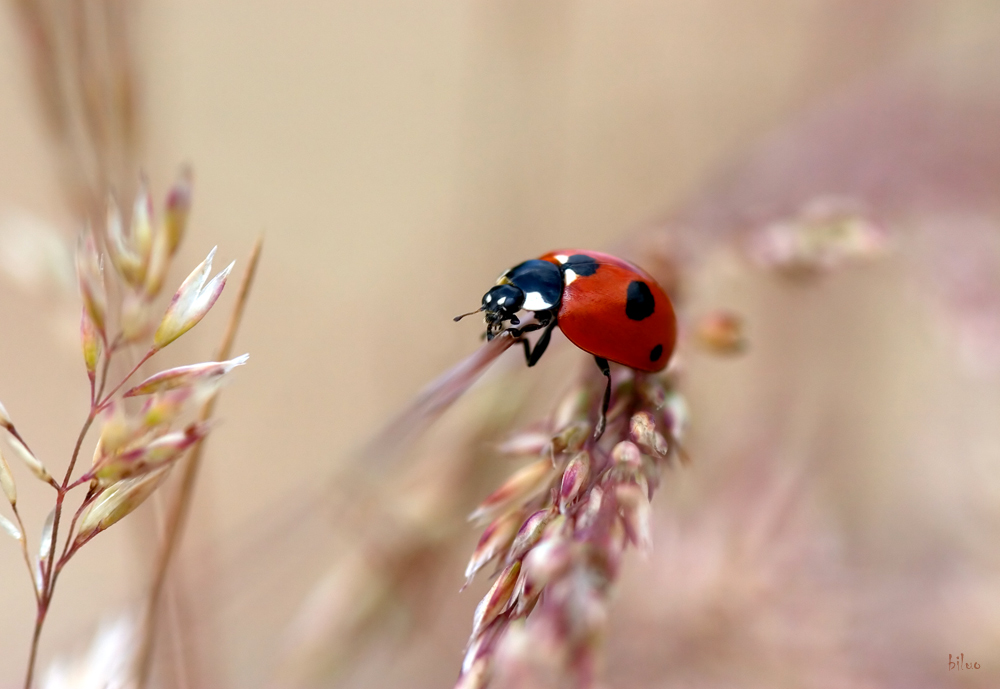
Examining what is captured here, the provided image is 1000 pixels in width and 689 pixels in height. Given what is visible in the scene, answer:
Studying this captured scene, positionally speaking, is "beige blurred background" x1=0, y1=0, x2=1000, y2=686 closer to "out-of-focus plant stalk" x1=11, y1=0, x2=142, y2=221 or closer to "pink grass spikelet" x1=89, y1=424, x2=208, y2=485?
"out-of-focus plant stalk" x1=11, y1=0, x2=142, y2=221

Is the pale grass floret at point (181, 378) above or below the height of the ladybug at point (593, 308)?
above

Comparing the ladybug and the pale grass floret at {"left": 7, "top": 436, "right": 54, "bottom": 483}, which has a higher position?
the pale grass floret at {"left": 7, "top": 436, "right": 54, "bottom": 483}

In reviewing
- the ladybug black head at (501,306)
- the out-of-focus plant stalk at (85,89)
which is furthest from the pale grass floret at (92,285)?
the ladybug black head at (501,306)

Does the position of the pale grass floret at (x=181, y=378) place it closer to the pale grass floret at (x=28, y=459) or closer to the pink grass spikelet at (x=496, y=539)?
the pale grass floret at (x=28, y=459)

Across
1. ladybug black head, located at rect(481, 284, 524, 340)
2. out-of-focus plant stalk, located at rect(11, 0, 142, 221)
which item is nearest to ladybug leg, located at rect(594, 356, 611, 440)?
ladybug black head, located at rect(481, 284, 524, 340)

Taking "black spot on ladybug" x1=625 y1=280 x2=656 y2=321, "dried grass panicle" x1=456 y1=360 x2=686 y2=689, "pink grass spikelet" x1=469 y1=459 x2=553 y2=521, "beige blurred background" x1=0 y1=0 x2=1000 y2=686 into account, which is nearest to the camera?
"dried grass panicle" x1=456 y1=360 x2=686 y2=689

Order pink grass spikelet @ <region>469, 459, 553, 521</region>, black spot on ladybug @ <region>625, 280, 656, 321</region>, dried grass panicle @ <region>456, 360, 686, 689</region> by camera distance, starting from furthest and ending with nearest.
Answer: black spot on ladybug @ <region>625, 280, 656, 321</region> < pink grass spikelet @ <region>469, 459, 553, 521</region> < dried grass panicle @ <region>456, 360, 686, 689</region>

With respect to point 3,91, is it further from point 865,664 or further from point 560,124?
point 865,664

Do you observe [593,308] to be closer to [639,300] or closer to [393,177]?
[639,300]
